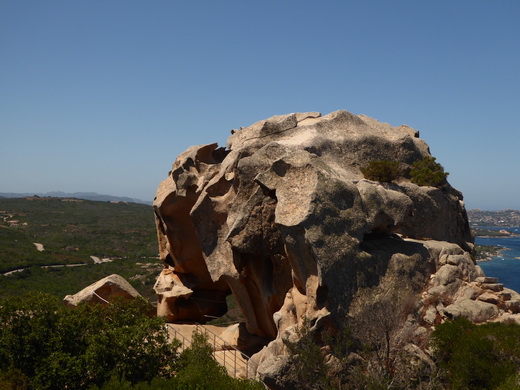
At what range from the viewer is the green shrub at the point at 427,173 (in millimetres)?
23375

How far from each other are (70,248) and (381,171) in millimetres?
79418

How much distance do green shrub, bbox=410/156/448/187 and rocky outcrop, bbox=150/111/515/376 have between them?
467 mm

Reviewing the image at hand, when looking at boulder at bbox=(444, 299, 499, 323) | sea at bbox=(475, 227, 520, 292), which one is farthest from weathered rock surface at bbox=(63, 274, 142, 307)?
sea at bbox=(475, 227, 520, 292)

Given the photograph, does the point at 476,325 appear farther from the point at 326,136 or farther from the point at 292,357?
the point at 326,136

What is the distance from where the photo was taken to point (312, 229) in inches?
650

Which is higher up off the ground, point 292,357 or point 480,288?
point 480,288

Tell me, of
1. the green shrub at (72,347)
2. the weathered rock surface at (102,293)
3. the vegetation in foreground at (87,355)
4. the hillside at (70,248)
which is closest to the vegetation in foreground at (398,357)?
the vegetation in foreground at (87,355)

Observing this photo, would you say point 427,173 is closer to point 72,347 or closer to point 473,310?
point 473,310

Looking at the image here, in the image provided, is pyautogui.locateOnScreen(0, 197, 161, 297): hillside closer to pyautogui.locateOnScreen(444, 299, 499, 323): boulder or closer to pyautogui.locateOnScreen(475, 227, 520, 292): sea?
pyautogui.locateOnScreen(444, 299, 499, 323): boulder

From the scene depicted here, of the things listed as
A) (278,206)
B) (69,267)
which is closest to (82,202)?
(69,267)

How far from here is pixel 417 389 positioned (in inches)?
567

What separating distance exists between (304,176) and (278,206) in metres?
1.43

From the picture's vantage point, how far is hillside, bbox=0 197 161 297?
6112 cm

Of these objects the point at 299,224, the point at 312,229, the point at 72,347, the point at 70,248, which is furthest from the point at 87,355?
the point at 70,248
